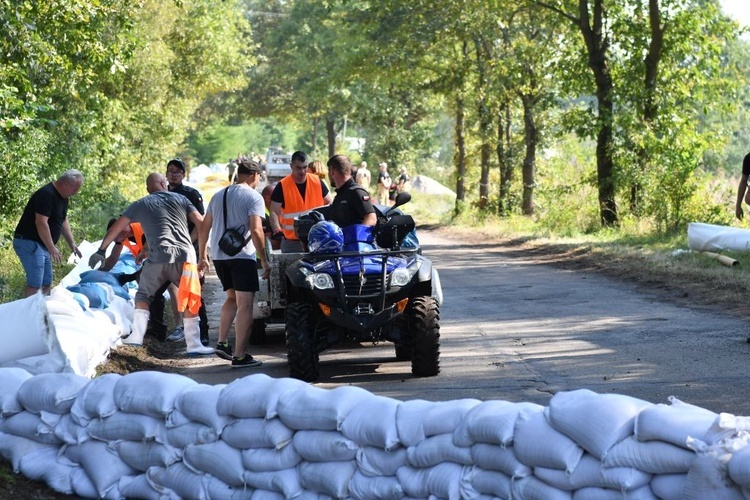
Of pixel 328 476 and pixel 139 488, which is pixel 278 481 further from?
pixel 139 488

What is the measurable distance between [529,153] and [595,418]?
29.9 m

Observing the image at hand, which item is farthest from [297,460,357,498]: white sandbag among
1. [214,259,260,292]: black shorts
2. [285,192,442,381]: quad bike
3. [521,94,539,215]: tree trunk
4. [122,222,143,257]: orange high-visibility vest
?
[521,94,539,215]: tree trunk

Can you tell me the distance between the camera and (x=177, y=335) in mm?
12883

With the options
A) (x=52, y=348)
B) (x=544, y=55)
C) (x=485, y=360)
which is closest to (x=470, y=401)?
(x=52, y=348)

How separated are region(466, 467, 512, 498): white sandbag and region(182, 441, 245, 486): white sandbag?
51.0 inches

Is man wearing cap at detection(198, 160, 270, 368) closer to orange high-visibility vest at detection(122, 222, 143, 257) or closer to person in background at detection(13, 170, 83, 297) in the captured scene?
person in background at detection(13, 170, 83, 297)

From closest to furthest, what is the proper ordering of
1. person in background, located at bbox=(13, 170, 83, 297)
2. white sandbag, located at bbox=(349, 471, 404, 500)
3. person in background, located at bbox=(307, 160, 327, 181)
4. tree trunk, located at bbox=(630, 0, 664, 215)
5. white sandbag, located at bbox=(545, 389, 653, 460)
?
white sandbag, located at bbox=(545, 389, 653, 460), white sandbag, located at bbox=(349, 471, 404, 500), person in background, located at bbox=(13, 170, 83, 297), person in background, located at bbox=(307, 160, 327, 181), tree trunk, located at bbox=(630, 0, 664, 215)

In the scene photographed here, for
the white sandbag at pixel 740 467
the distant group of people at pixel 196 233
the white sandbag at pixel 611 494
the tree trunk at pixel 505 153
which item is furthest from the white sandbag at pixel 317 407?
the tree trunk at pixel 505 153

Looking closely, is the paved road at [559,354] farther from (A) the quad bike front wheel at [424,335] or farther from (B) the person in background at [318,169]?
(B) the person in background at [318,169]

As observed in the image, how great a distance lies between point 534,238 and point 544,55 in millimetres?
7051

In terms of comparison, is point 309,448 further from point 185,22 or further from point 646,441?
point 185,22

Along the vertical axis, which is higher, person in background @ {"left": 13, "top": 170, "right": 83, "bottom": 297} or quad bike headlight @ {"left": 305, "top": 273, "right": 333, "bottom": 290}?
person in background @ {"left": 13, "top": 170, "right": 83, "bottom": 297}

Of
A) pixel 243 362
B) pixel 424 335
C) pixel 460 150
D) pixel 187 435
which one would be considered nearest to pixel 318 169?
pixel 243 362

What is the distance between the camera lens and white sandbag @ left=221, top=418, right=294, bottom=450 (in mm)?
6172
